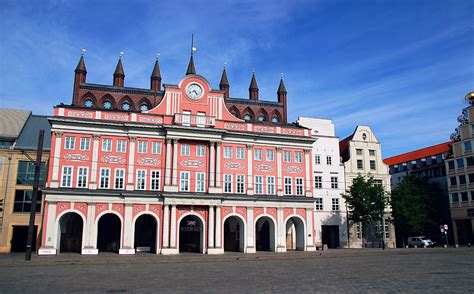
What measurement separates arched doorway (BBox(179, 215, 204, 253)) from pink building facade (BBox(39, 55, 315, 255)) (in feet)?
0.38

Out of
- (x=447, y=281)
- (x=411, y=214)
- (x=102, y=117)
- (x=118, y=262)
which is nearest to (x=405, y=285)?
(x=447, y=281)

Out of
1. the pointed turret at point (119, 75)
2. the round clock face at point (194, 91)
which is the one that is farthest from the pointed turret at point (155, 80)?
the round clock face at point (194, 91)

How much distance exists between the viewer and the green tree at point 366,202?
177 ft

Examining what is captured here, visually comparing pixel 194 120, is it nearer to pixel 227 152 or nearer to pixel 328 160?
pixel 227 152

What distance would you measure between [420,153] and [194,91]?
53.2 meters

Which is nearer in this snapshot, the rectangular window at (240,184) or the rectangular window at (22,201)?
the rectangular window at (22,201)

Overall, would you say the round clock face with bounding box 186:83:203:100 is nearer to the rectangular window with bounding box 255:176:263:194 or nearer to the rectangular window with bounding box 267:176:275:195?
the rectangular window with bounding box 255:176:263:194

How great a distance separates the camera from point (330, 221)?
57.5 meters

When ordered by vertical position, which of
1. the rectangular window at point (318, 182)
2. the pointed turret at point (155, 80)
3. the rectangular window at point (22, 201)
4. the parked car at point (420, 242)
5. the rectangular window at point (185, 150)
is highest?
the pointed turret at point (155, 80)

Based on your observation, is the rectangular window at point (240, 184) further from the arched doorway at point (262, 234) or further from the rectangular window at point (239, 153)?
the arched doorway at point (262, 234)

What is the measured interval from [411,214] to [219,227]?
3176cm

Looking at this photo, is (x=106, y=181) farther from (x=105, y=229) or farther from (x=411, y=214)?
(x=411, y=214)

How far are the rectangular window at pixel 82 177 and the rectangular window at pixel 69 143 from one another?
251cm

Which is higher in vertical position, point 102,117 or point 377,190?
point 102,117
